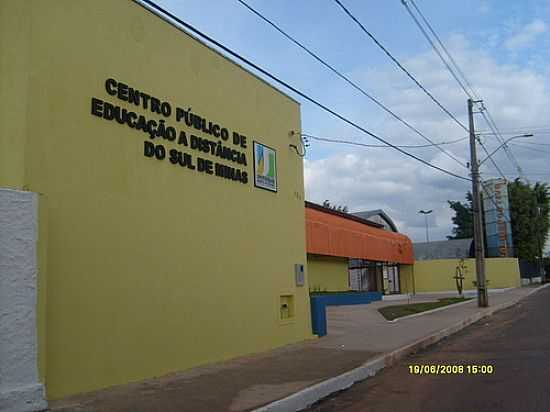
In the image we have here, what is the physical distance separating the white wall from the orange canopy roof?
21.0 metres

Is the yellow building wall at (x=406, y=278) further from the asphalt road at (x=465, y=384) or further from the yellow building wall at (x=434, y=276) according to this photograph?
the asphalt road at (x=465, y=384)

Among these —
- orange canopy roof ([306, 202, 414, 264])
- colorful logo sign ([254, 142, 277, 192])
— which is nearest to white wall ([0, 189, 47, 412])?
colorful logo sign ([254, 142, 277, 192])

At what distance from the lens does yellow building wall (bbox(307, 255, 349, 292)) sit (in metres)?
30.5

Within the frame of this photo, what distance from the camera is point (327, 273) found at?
32.5m

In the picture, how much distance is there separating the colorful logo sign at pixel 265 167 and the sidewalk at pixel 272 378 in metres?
3.64

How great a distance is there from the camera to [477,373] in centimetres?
1066

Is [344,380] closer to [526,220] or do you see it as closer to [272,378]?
[272,378]

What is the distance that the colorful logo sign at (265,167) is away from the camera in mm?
13703

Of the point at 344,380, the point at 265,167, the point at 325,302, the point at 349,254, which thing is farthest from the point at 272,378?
the point at 349,254

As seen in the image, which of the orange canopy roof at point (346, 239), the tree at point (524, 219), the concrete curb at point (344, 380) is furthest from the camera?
the tree at point (524, 219)

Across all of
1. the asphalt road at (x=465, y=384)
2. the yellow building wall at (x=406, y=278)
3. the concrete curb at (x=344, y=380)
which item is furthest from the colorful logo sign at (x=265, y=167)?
the yellow building wall at (x=406, y=278)

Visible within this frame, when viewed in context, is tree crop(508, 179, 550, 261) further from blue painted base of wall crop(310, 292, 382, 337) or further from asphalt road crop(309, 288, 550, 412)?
asphalt road crop(309, 288, 550, 412)

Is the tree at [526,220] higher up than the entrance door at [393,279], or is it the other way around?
the tree at [526,220]

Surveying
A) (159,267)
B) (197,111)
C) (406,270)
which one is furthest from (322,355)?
(406,270)
